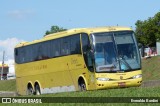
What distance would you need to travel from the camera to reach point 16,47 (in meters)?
36.3

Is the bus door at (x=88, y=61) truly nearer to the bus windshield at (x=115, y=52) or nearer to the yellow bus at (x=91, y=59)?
the yellow bus at (x=91, y=59)

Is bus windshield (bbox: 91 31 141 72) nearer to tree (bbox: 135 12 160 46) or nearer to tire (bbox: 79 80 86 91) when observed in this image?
tire (bbox: 79 80 86 91)

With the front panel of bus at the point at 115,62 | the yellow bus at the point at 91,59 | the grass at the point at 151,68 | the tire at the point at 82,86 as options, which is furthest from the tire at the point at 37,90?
the grass at the point at 151,68

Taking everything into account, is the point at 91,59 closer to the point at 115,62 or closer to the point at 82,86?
the point at 115,62

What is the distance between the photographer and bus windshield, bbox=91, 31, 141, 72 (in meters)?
25.5

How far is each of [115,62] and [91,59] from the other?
1.27 metres

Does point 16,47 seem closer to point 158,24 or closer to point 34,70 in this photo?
point 34,70

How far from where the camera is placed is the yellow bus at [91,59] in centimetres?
2558

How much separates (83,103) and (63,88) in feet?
51.1

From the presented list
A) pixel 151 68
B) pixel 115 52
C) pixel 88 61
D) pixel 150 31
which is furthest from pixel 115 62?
pixel 150 31

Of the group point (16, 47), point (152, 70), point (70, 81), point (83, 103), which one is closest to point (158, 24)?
point (152, 70)

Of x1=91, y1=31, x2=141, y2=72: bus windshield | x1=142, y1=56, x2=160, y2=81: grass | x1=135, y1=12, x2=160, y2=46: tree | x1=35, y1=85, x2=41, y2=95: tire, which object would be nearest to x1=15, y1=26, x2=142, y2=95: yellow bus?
x1=91, y1=31, x2=141, y2=72: bus windshield

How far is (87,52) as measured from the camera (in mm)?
26219

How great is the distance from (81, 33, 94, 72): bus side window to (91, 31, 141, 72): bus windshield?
16.4 inches
